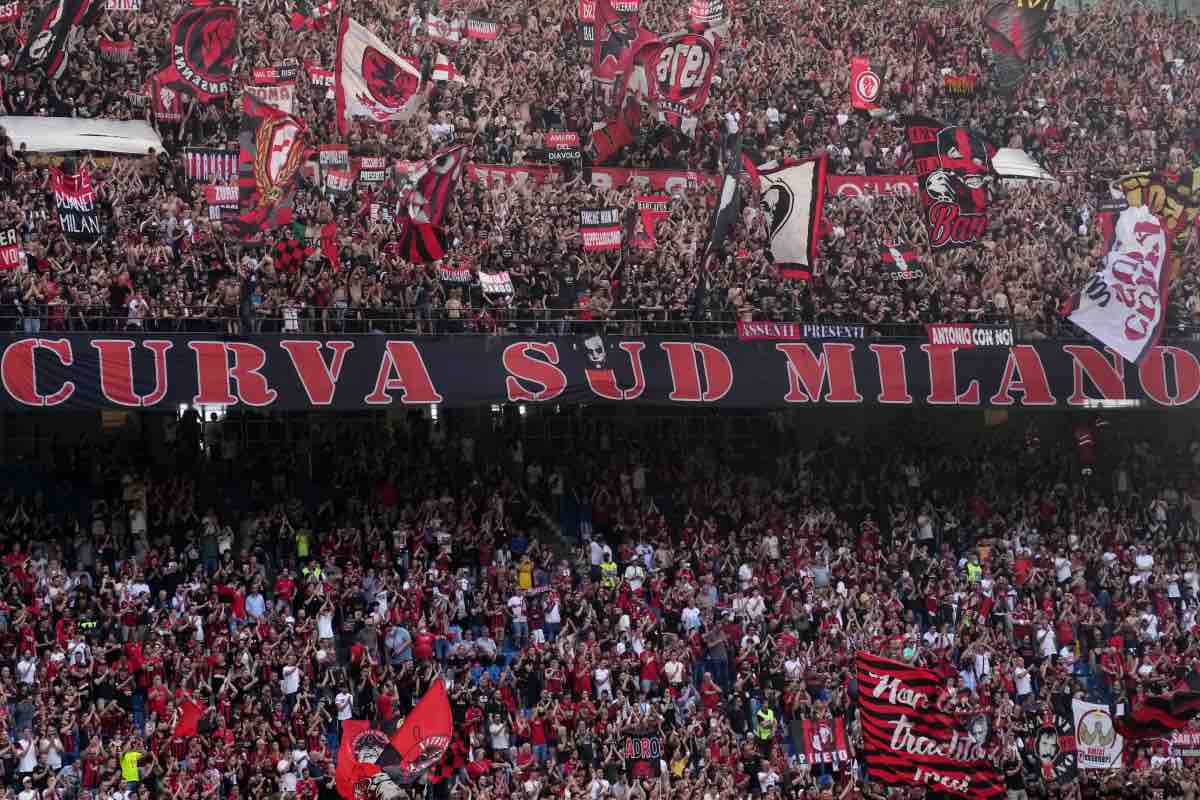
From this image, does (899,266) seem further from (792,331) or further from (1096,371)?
(1096,371)

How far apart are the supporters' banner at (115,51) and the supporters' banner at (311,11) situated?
3696mm

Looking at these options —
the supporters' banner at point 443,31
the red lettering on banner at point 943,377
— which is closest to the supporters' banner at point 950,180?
the red lettering on banner at point 943,377

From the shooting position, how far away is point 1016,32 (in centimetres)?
4925

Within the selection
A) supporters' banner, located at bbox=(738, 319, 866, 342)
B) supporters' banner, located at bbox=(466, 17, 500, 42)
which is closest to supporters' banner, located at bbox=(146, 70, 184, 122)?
supporters' banner, located at bbox=(466, 17, 500, 42)

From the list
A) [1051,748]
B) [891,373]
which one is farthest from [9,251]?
[1051,748]

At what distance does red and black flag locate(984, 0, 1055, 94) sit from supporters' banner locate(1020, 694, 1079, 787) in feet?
60.5

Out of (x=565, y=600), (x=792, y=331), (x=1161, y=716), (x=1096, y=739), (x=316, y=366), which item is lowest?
(x=565, y=600)

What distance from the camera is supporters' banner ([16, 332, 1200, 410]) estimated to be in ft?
118

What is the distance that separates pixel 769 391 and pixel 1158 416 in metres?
11.5

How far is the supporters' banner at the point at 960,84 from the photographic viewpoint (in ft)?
166

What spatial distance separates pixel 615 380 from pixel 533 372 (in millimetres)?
1653

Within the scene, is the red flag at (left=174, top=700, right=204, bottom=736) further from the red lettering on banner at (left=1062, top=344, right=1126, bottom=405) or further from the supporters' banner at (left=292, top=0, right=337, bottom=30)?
the red lettering on banner at (left=1062, top=344, right=1126, bottom=405)

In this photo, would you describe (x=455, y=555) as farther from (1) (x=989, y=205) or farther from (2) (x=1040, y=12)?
(2) (x=1040, y=12)

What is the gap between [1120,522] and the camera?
1727 inches
